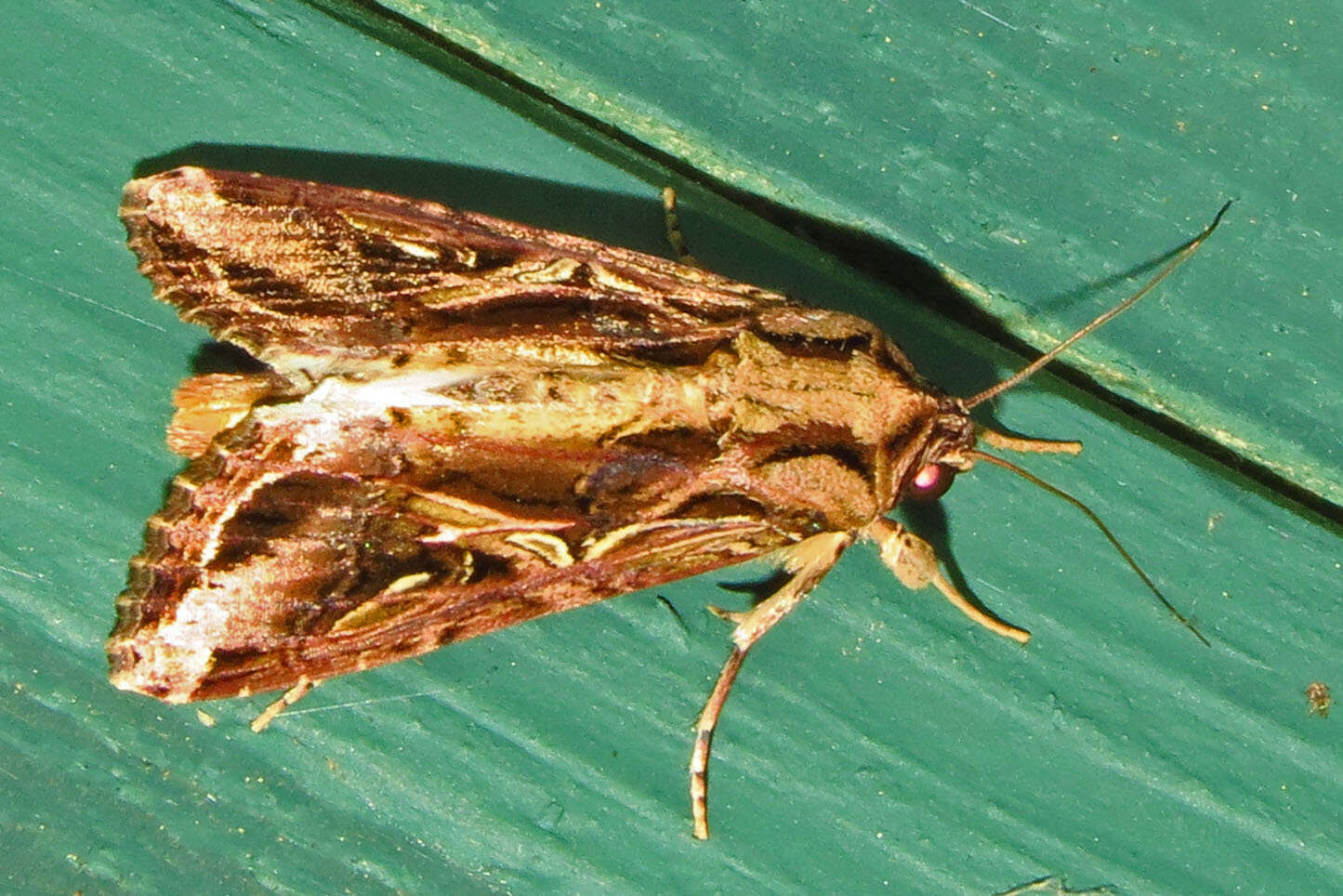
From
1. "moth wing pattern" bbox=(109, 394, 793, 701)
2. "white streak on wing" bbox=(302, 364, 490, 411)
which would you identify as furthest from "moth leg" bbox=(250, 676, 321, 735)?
"white streak on wing" bbox=(302, 364, 490, 411)

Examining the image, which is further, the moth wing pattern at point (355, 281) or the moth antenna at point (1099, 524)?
the moth antenna at point (1099, 524)

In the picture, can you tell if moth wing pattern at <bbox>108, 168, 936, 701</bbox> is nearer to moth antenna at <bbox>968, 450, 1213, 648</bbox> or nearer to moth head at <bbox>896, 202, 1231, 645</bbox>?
moth head at <bbox>896, 202, 1231, 645</bbox>

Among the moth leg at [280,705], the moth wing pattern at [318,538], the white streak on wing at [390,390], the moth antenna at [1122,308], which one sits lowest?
the moth leg at [280,705]

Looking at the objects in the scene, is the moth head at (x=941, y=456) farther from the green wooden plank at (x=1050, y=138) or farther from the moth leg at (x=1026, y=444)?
the green wooden plank at (x=1050, y=138)

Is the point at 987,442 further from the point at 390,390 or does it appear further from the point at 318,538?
the point at 318,538

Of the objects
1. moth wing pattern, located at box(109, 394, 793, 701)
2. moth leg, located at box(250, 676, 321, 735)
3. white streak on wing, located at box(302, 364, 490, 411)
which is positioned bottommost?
moth leg, located at box(250, 676, 321, 735)

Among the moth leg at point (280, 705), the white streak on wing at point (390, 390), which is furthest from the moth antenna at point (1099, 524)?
the moth leg at point (280, 705)
